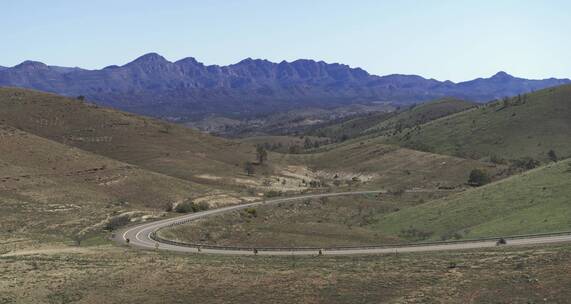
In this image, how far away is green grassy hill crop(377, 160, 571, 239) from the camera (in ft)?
175

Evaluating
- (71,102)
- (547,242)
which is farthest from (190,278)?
(71,102)

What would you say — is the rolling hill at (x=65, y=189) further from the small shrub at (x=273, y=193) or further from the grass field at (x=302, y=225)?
the grass field at (x=302, y=225)

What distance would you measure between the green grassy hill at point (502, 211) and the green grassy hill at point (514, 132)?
246 ft

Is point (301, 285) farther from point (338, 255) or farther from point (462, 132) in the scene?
point (462, 132)

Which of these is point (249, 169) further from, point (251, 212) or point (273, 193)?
point (251, 212)

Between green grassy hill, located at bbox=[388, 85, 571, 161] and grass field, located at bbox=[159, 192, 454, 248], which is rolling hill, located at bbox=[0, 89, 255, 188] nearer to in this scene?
grass field, located at bbox=[159, 192, 454, 248]

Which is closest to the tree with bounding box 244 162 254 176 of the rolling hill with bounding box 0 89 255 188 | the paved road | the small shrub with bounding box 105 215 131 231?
the rolling hill with bounding box 0 89 255 188

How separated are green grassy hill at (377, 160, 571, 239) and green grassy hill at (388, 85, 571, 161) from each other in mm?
75083

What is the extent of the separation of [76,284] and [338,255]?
867 inches

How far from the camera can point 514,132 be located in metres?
165

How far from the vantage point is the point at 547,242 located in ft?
141

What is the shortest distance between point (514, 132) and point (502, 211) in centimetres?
11344

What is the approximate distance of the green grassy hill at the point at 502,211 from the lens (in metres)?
53.2

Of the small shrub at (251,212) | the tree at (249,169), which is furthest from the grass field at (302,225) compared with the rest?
the tree at (249,169)
